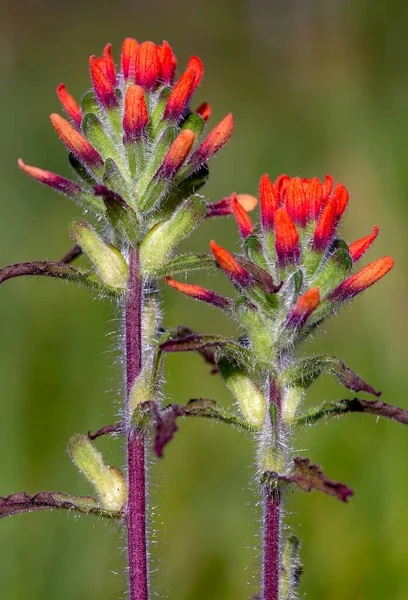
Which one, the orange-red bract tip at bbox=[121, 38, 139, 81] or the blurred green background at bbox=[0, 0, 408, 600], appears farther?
the blurred green background at bbox=[0, 0, 408, 600]

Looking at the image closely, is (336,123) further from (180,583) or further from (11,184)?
(180,583)

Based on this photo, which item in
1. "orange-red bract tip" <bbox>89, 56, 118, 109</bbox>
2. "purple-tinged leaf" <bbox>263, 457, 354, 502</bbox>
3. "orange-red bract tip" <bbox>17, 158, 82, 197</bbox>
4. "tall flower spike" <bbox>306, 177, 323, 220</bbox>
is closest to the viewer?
"purple-tinged leaf" <bbox>263, 457, 354, 502</bbox>

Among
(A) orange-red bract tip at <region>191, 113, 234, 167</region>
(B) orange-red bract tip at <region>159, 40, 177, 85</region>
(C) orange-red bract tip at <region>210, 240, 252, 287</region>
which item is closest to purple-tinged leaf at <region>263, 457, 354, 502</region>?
(C) orange-red bract tip at <region>210, 240, 252, 287</region>

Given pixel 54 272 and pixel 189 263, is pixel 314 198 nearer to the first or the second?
pixel 189 263

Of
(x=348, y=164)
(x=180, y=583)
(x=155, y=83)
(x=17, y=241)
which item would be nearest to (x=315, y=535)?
(x=180, y=583)

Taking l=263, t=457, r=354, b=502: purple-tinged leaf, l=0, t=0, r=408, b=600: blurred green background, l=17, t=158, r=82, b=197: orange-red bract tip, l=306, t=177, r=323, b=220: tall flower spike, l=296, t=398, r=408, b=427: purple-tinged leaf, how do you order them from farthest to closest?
l=0, t=0, r=408, b=600: blurred green background < l=17, t=158, r=82, b=197: orange-red bract tip < l=306, t=177, r=323, b=220: tall flower spike < l=296, t=398, r=408, b=427: purple-tinged leaf < l=263, t=457, r=354, b=502: purple-tinged leaf

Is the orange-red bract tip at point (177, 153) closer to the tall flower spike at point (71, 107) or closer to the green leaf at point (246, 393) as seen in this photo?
the tall flower spike at point (71, 107)

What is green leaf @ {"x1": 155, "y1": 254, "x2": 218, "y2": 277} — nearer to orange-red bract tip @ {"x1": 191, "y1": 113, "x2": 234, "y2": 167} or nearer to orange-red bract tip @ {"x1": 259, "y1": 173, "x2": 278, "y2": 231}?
orange-red bract tip @ {"x1": 259, "y1": 173, "x2": 278, "y2": 231}
